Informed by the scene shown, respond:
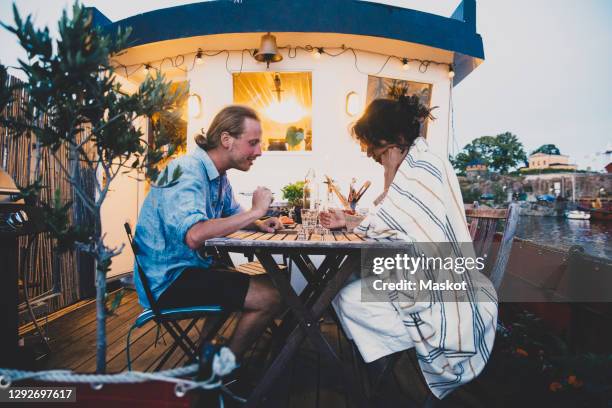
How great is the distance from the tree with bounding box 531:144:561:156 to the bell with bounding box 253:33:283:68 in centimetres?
9720

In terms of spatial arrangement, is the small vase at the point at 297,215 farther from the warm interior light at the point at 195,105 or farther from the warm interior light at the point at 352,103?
the warm interior light at the point at 195,105

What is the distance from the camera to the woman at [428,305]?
1472mm

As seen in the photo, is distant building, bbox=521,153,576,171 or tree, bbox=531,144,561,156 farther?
tree, bbox=531,144,561,156

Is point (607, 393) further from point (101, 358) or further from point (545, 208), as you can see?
point (545, 208)

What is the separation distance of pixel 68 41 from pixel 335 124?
400 cm

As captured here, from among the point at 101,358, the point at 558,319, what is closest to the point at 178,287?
the point at 101,358

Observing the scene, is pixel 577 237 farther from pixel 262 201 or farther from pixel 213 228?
pixel 213 228

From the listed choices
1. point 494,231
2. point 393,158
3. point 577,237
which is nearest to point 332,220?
point 393,158

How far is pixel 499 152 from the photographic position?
68938 millimetres

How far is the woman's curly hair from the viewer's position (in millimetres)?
1933

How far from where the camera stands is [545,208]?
4047 cm

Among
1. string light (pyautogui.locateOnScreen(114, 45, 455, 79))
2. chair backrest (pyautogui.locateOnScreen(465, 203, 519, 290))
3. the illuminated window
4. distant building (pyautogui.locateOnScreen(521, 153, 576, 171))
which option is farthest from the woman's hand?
distant building (pyautogui.locateOnScreen(521, 153, 576, 171))

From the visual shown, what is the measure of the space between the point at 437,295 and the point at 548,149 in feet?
331

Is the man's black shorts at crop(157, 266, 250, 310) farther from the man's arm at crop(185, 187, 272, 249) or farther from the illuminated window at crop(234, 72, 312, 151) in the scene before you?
the illuminated window at crop(234, 72, 312, 151)
